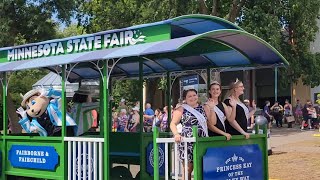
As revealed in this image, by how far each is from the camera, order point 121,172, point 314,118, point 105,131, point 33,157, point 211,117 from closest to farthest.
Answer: point 211,117 → point 105,131 → point 33,157 → point 121,172 → point 314,118

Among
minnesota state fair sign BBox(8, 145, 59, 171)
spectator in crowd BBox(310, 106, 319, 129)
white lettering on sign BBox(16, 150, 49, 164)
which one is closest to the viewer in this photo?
minnesota state fair sign BBox(8, 145, 59, 171)

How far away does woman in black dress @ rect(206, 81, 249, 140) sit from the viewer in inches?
268

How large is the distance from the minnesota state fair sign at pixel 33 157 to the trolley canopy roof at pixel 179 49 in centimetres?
129

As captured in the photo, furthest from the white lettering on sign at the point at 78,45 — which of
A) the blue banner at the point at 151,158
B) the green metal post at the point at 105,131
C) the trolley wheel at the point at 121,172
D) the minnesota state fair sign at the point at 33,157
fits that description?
the trolley wheel at the point at 121,172

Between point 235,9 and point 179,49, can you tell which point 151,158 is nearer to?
point 179,49

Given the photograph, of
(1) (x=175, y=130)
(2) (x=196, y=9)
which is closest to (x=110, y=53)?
(1) (x=175, y=130)

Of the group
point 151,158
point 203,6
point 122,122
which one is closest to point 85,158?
point 151,158

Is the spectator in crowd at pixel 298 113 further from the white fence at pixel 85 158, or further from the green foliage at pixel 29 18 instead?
the white fence at pixel 85 158

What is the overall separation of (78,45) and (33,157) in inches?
78.3

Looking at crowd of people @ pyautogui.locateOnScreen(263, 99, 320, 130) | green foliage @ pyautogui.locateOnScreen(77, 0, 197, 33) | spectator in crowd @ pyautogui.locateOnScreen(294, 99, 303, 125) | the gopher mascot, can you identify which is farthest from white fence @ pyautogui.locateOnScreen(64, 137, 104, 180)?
spectator in crowd @ pyautogui.locateOnScreen(294, 99, 303, 125)

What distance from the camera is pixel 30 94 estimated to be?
877cm

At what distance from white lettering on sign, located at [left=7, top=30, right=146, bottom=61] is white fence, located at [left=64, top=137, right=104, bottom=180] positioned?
4.42ft

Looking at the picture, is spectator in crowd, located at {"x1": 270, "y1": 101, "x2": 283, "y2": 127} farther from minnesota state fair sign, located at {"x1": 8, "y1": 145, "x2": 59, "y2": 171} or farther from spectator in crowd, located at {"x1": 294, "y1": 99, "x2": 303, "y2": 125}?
minnesota state fair sign, located at {"x1": 8, "y1": 145, "x2": 59, "y2": 171}

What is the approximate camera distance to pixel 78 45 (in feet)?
25.0
